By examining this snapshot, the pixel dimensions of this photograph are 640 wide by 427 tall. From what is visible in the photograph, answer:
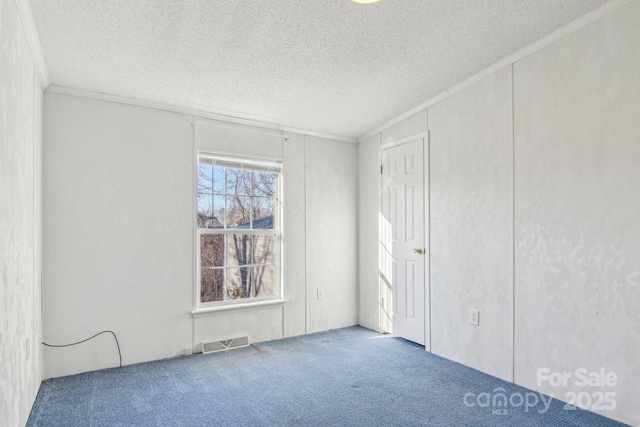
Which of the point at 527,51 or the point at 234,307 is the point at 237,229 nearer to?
the point at 234,307

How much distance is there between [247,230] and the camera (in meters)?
3.97

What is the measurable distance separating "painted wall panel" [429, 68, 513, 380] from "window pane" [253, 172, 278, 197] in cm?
171

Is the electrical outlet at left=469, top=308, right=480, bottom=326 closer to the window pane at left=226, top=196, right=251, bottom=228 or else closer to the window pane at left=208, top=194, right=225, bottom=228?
the window pane at left=226, top=196, right=251, bottom=228

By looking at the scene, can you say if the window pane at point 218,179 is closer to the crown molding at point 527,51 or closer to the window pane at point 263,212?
the window pane at point 263,212

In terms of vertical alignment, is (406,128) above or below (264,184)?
above

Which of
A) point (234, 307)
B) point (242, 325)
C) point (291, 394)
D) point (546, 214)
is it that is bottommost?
point (291, 394)

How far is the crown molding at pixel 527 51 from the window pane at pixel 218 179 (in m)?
1.97

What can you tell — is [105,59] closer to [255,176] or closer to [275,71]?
[275,71]

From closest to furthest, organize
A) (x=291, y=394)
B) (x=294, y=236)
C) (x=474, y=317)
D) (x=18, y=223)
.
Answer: (x=18, y=223), (x=291, y=394), (x=474, y=317), (x=294, y=236)

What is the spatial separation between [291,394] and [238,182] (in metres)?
2.15

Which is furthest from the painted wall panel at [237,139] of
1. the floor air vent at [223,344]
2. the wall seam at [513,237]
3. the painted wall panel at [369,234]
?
the wall seam at [513,237]

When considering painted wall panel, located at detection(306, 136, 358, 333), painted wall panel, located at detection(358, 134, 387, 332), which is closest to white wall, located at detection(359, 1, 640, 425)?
painted wall panel, located at detection(358, 134, 387, 332)

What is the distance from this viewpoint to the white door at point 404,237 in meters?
3.83

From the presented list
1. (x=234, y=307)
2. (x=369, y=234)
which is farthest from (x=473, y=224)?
(x=234, y=307)
